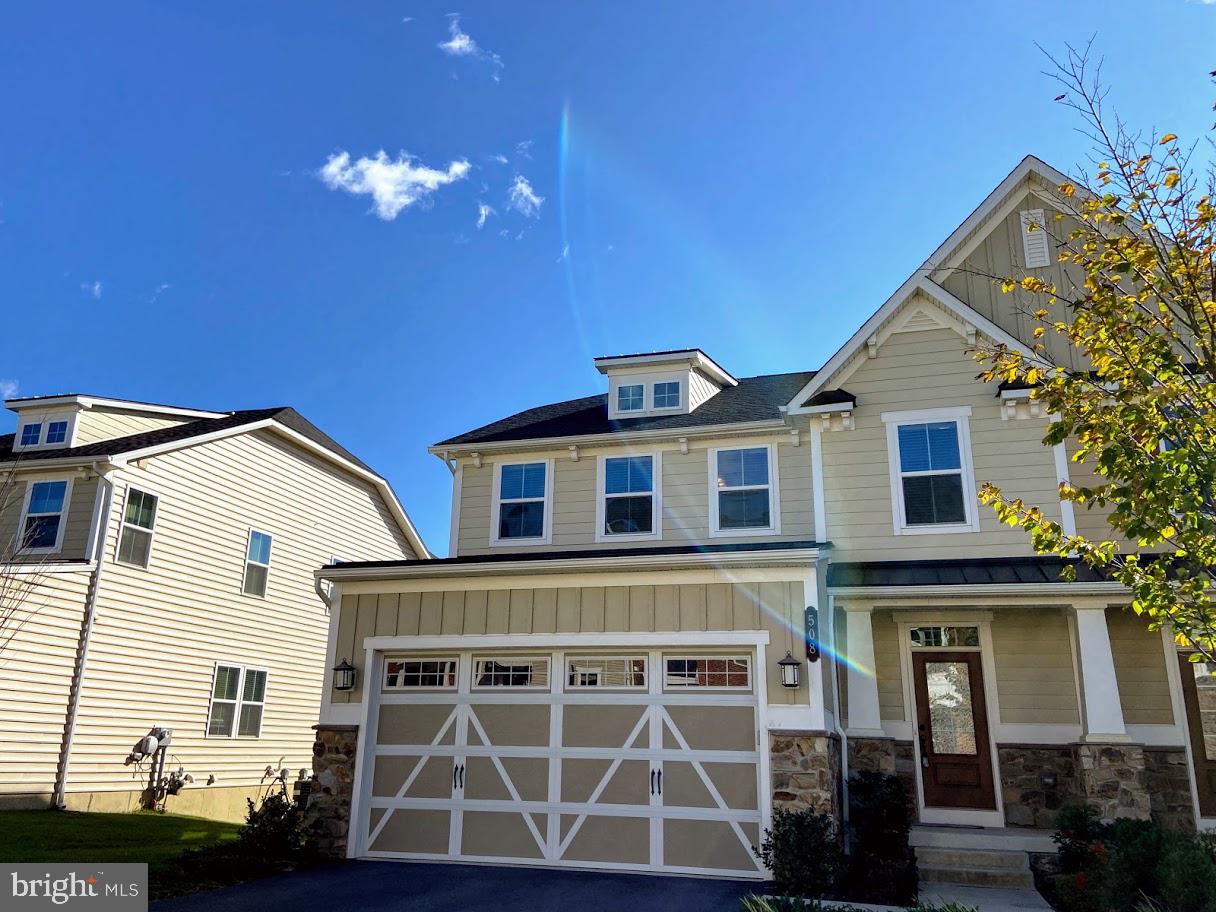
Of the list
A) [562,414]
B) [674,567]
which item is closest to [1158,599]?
[674,567]

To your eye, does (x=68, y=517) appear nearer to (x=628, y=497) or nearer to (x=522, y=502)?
(x=522, y=502)

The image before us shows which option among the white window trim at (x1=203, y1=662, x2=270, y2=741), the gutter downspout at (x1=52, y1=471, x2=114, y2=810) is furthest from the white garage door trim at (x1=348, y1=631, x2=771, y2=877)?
the white window trim at (x1=203, y1=662, x2=270, y2=741)

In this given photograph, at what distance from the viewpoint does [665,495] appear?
572 inches

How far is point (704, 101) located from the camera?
1288 centimetres

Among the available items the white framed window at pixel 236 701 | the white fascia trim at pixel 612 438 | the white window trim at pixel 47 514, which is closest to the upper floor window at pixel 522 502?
the white fascia trim at pixel 612 438

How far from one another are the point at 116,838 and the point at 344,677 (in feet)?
12.1

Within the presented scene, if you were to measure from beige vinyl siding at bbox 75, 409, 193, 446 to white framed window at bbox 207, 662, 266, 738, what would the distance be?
16.6ft

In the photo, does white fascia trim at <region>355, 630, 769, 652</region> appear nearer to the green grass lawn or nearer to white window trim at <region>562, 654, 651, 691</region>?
white window trim at <region>562, 654, 651, 691</region>

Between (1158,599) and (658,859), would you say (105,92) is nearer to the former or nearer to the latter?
(658,859)

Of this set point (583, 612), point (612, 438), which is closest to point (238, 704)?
point (612, 438)

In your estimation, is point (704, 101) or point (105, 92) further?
point (105, 92)

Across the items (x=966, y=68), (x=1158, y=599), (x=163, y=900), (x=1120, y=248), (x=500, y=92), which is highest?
(x=500, y=92)

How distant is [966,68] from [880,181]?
2001 mm

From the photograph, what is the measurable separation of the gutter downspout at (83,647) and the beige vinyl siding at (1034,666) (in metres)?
14.4
